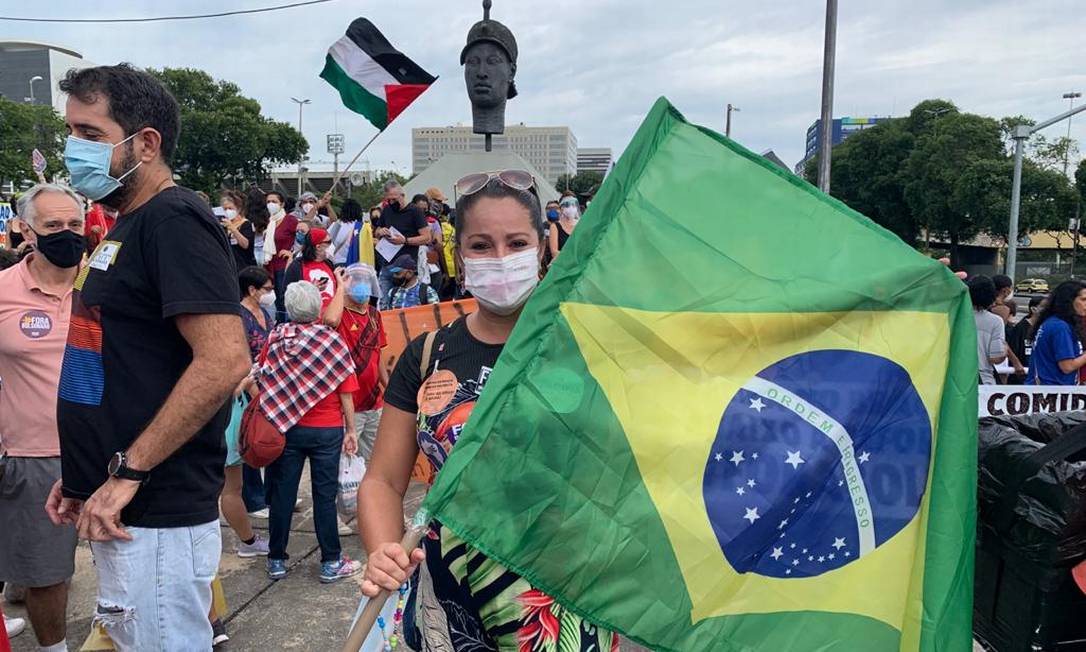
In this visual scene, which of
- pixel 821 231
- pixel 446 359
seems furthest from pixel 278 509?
pixel 821 231

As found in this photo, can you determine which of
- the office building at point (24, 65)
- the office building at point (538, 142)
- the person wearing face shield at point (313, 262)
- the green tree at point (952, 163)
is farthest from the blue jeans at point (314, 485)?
the office building at point (24, 65)

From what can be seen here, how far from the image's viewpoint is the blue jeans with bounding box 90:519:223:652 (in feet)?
6.90

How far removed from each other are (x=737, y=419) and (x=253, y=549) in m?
4.07

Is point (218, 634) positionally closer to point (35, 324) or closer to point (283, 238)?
point (35, 324)

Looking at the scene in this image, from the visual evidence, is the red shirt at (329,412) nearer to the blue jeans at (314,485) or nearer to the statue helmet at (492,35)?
the blue jeans at (314,485)

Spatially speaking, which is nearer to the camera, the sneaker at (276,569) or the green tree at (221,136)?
the sneaker at (276,569)

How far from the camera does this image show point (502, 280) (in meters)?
1.87

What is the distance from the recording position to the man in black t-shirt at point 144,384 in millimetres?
2055

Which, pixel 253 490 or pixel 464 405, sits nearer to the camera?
pixel 464 405

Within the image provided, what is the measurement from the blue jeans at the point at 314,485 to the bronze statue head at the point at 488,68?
10.3m

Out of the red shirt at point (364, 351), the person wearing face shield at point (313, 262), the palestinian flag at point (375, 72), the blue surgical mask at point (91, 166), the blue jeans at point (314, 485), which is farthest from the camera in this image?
the palestinian flag at point (375, 72)

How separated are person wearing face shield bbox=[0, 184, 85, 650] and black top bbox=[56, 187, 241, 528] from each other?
1234 millimetres

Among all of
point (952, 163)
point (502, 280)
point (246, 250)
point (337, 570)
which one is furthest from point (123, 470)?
point (952, 163)

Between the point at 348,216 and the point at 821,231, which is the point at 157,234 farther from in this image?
the point at 348,216
